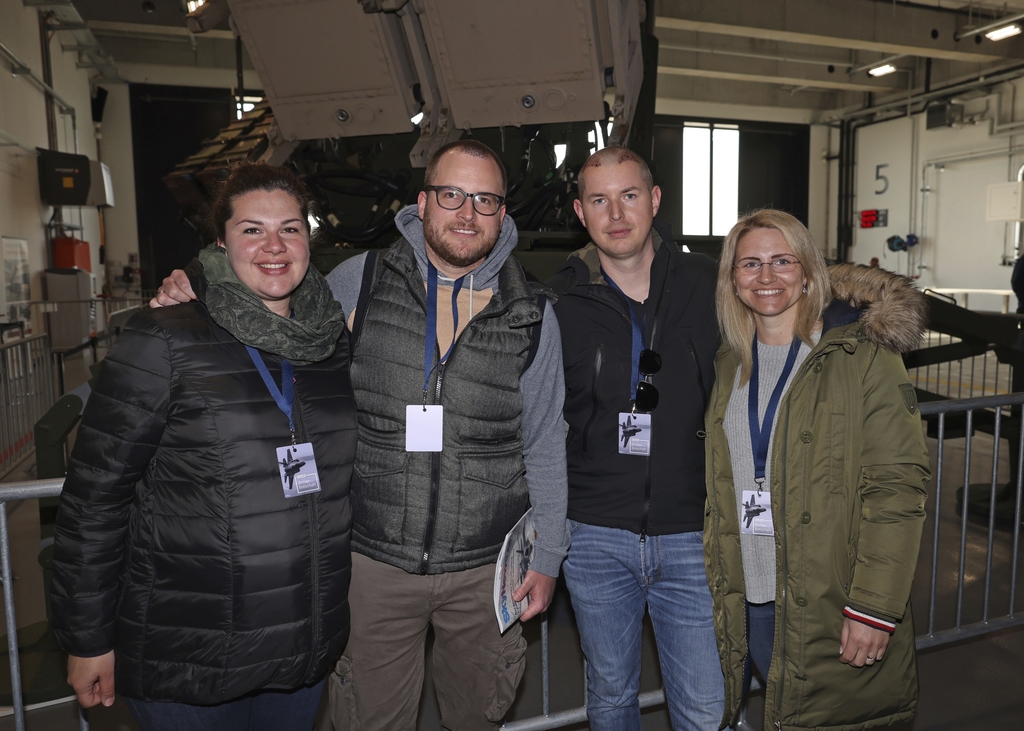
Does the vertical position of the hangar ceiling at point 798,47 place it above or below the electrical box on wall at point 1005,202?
above

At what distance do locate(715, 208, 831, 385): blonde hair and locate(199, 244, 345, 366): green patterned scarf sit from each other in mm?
1110

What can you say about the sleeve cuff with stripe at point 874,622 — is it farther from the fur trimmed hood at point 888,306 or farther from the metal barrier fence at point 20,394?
the metal barrier fence at point 20,394

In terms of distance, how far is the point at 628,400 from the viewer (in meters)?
2.07

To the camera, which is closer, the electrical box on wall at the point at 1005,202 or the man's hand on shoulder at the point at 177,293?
the man's hand on shoulder at the point at 177,293

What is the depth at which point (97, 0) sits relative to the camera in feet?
A: 24.0

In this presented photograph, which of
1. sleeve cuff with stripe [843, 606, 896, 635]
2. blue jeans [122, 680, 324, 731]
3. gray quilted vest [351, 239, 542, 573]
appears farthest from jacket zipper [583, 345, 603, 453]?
blue jeans [122, 680, 324, 731]

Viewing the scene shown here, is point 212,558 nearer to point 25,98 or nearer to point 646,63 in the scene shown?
point 646,63

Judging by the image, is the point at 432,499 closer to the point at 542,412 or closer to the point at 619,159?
the point at 542,412

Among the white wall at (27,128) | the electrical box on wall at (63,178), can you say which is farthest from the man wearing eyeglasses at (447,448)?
the electrical box on wall at (63,178)

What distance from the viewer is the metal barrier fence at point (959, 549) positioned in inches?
76.0

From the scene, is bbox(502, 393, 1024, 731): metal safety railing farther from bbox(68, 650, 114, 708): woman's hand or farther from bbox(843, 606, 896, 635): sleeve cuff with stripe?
bbox(68, 650, 114, 708): woman's hand

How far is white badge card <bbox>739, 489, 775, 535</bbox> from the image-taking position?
1917 mm

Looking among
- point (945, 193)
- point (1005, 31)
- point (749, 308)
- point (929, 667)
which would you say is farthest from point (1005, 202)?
point (749, 308)

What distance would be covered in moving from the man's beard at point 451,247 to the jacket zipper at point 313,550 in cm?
56
